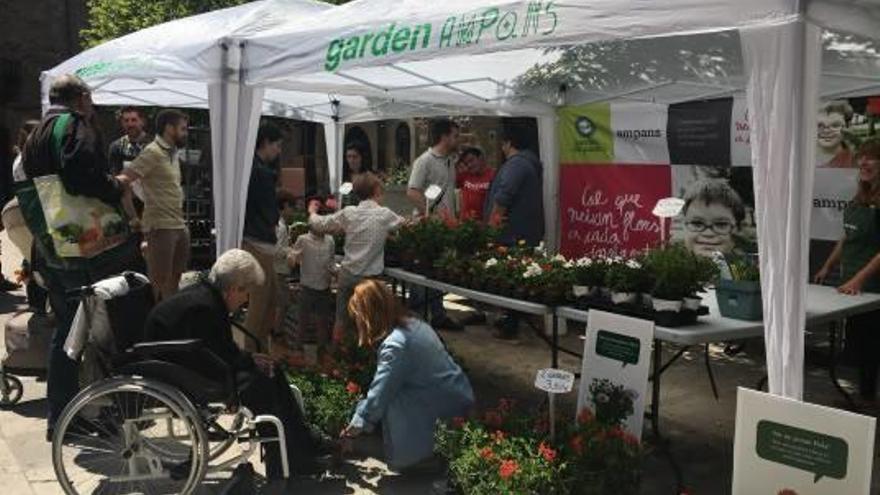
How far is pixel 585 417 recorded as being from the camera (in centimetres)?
356

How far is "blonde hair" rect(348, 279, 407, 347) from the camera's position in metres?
3.74

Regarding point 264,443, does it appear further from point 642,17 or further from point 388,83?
point 388,83

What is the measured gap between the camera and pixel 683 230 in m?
6.79

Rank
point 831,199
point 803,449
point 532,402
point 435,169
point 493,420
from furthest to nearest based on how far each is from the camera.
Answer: point 435,169 < point 831,199 < point 532,402 < point 493,420 < point 803,449

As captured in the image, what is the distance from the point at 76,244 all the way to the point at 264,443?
1.51 m

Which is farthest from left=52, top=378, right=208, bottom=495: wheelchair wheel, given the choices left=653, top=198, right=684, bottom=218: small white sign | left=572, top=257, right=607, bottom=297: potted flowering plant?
left=653, top=198, right=684, bottom=218: small white sign

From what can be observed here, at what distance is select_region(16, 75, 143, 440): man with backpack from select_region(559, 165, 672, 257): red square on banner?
4.19 m

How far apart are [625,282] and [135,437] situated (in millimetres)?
2282

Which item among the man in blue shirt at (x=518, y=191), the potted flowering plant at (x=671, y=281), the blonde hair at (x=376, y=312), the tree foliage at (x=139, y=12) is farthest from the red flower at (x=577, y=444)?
the tree foliage at (x=139, y=12)

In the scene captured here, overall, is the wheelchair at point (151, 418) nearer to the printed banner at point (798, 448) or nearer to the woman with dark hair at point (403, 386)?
the woman with dark hair at point (403, 386)

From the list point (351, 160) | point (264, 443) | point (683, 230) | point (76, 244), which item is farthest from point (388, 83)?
point (264, 443)

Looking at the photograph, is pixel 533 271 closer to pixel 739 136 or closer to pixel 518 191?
pixel 518 191

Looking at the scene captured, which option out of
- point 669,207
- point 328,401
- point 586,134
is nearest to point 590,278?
point 669,207

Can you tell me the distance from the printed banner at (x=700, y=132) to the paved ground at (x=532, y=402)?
1.53 meters
